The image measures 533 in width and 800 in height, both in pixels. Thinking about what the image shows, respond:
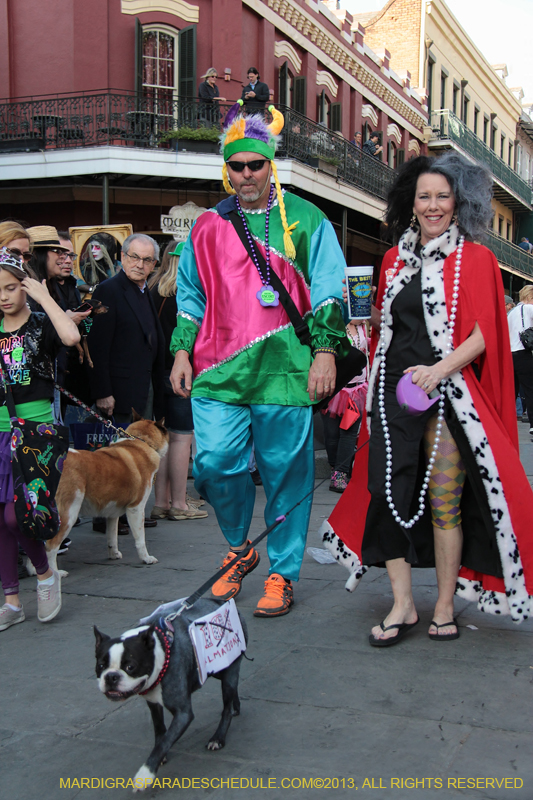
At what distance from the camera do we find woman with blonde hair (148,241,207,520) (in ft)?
20.4

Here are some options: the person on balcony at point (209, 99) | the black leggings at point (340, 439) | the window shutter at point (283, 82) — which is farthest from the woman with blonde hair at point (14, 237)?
the window shutter at point (283, 82)

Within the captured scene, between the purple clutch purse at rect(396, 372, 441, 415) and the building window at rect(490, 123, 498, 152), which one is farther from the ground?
the building window at rect(490, 123, 498, 152)

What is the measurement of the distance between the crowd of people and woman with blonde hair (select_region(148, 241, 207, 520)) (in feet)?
6.08

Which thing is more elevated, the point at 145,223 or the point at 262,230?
the point at 145,223

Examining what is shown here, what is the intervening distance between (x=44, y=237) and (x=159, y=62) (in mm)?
15326

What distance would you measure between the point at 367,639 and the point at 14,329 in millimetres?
2181

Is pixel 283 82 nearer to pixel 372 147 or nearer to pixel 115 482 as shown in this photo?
pixel 372 147

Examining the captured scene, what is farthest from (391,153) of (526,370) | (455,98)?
(526,370)

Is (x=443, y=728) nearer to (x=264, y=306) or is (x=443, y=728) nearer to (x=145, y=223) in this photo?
(x=264, y=306)

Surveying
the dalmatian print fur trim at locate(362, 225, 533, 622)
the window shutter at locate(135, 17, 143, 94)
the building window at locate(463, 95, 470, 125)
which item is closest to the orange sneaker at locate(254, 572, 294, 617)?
the dalmatian print fur trim at locate(362, 225, 533, 622)

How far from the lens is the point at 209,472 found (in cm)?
379

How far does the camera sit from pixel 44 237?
5.37 meters

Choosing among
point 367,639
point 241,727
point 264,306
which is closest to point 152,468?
point 264,306

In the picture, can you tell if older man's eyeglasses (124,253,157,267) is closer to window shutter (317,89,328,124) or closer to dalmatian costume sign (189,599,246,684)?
dalmatian costume sign (189,599,246,684)
